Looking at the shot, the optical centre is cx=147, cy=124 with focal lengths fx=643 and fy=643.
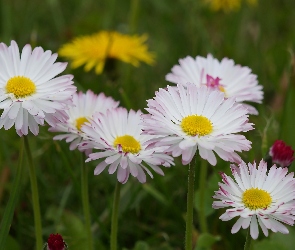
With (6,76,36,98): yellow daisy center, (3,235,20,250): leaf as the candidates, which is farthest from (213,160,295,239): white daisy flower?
(3,235,20,250): leaf

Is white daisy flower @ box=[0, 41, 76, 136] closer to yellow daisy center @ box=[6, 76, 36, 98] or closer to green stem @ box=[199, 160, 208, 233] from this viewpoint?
yellow daisy center @ box=[6, 76, 36, 98]

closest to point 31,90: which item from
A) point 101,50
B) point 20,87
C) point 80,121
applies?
point 20,87

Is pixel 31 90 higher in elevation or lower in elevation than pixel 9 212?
higher

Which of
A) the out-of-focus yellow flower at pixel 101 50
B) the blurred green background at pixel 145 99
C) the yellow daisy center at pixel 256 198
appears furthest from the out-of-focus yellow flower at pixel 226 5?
the yellow daisy center at pixel 256 198

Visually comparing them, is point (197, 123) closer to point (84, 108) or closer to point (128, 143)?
point (128, 143)

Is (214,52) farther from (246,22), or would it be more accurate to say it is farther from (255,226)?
(255,226)

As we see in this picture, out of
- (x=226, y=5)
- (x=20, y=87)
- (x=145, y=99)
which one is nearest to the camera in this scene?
(x=20, y=87)

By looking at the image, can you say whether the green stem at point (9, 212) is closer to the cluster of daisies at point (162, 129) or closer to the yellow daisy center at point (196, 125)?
the cluster of daisies at point (162, 129)
